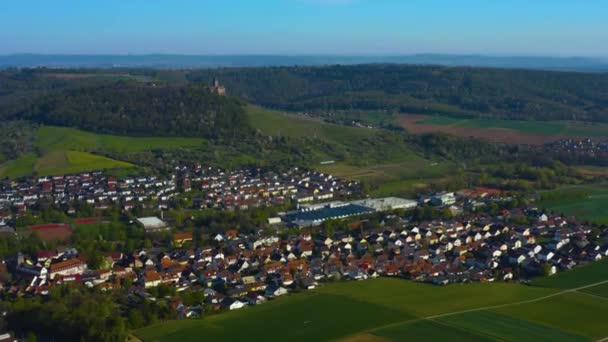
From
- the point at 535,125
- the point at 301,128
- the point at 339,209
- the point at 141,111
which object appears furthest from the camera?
the point at 535,125

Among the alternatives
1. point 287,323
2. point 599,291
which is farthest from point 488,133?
point 287,323

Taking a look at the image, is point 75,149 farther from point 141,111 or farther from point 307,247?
point 307,247

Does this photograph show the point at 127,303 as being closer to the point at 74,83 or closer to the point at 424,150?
the point at 424,150

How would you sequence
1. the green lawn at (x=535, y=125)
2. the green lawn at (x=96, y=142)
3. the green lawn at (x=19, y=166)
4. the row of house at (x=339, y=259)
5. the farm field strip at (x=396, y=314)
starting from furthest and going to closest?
the green lawn at (x=535, y=125) < the green lawn at (x=96, y=142) < the green lawn at (x=19, y=166) < the row of house at (x=339, y=259) < the farm field strip at (x=396, y=314)

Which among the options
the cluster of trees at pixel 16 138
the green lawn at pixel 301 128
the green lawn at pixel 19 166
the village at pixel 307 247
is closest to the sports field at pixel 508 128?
the green lawn at pixel 301 128

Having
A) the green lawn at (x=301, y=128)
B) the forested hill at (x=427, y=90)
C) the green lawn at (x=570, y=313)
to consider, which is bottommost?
the green lawn at (x=570, y=313)

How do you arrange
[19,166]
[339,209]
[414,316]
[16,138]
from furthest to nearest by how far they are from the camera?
[16,138] → [19,166] → [339,209] → [414,316]

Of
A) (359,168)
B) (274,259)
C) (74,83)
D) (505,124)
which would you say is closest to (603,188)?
(359,168)

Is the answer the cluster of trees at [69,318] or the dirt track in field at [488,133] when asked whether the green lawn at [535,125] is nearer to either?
the dirt track in field at [488,133]
